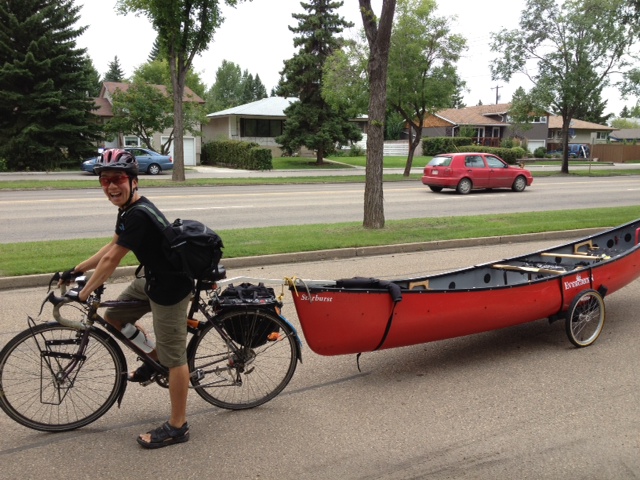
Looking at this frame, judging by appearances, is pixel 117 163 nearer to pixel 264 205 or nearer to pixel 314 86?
pixel 264 205

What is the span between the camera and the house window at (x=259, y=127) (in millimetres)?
49625

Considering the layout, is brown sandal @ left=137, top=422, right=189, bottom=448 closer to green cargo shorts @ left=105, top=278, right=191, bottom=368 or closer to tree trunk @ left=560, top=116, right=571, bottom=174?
green cargo shorts @ left=105, top=278, right=191, bottom=368

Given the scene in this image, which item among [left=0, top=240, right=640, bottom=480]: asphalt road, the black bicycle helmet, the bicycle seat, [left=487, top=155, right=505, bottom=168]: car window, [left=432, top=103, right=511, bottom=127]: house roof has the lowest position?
[left=0, top=240, right=640, bottom=480]: asphalt road

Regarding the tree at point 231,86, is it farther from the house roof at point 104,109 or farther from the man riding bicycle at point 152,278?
the man riding bicycle at point 152,278

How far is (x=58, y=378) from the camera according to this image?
13.6ft

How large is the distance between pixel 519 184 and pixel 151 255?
2323 cm

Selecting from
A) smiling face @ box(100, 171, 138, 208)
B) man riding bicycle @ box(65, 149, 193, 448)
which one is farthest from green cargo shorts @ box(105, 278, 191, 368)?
smiling face @ box(100, 171, 138, 208)

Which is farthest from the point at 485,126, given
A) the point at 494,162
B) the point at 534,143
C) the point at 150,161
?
the point at 494,162

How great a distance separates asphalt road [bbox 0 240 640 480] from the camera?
12.2 ft

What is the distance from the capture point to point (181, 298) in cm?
393

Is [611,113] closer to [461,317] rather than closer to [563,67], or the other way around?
[563,67]

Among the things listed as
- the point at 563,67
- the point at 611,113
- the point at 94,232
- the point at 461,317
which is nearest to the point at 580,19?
the point at 563,67

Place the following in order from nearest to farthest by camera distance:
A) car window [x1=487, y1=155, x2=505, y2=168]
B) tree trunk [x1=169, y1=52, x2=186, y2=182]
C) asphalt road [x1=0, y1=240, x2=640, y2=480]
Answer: asphalt road [x1=0, y1=240, x2=640, y2=480] < car window [x1=487, y1=155, x2=505, y2=168] < tree trunk [x1=169, y1=52, x2=186, y2=182]

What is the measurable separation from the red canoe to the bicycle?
13.1 inches
